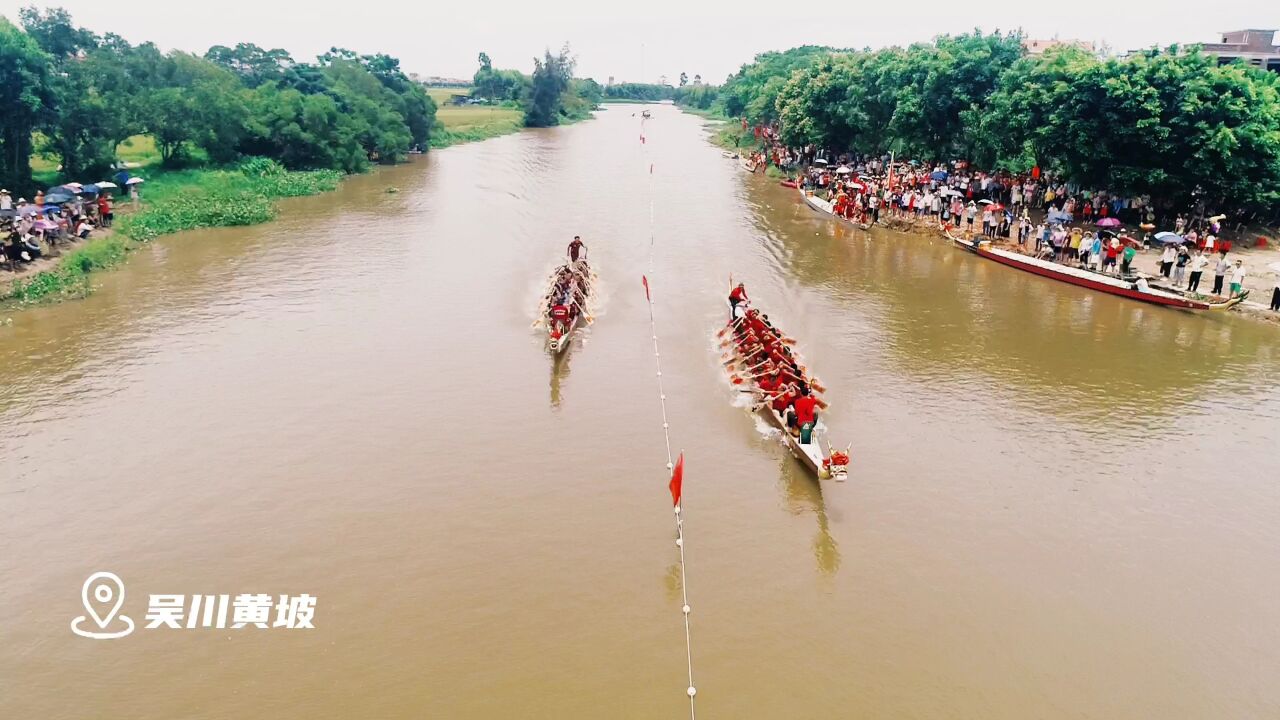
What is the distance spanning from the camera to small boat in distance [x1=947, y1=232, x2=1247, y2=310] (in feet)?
72.6

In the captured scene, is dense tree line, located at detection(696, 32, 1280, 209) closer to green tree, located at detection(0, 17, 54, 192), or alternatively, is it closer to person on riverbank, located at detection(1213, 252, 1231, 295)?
person on riverbank, located at detection(1213, 252, 1231, 295)

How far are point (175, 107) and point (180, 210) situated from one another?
8.82m

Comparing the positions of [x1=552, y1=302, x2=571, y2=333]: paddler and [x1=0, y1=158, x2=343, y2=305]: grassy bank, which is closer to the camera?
[x1=552, y1=302, x2=571, y2=333]: paddler

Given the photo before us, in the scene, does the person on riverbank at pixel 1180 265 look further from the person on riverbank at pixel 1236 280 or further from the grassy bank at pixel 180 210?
the grassy bank at pixel 180 210

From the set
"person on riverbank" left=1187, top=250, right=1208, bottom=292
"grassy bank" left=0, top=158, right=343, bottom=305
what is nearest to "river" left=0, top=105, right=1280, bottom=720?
"person on riverbank" left=1187, top=250, right=1208, bottom=292

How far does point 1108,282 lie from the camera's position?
24.0m

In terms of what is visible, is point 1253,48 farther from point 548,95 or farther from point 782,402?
point 548,95

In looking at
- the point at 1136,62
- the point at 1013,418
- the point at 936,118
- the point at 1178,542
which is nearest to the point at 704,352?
the point at 1013,418

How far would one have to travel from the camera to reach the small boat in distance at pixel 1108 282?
22125 millimetres

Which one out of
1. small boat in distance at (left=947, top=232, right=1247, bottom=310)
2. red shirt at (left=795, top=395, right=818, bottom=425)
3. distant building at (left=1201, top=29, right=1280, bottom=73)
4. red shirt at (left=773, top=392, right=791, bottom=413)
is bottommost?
red shirt at (left=773, top=392, right=791, bottom=413)

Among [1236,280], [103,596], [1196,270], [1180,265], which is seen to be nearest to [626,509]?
[103,596]

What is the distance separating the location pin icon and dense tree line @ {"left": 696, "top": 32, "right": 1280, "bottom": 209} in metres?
29.6

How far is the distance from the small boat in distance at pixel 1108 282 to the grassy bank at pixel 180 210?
28604 millimetres

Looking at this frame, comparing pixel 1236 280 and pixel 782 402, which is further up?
pixel 1236 280
